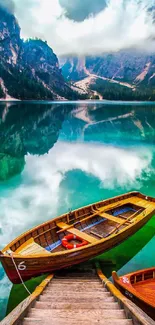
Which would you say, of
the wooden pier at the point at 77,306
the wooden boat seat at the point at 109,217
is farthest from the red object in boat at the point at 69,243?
the wooden boat seat at the point at 109,217

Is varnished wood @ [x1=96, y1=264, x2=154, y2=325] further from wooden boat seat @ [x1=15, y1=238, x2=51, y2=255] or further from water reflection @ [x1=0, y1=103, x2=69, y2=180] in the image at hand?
water reflection @ [x1=0, y1=103, x2=69, y2=180]

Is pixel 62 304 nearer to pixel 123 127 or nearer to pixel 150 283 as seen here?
pixel 150 283

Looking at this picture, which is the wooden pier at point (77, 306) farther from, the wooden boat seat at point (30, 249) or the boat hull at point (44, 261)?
the wooden boat seat at point (30, 249)

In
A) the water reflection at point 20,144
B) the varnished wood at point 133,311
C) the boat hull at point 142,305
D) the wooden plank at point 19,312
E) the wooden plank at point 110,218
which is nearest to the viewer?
the wooden plank at point 19,312

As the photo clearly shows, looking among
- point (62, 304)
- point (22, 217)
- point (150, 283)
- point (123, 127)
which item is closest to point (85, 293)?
point (62, 304)

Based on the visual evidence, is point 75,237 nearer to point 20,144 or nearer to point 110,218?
point 110,218

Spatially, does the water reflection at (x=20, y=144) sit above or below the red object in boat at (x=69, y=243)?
above

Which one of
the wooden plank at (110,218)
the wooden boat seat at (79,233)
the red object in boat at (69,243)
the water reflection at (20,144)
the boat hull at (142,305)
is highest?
the water reflection at (20,144)
